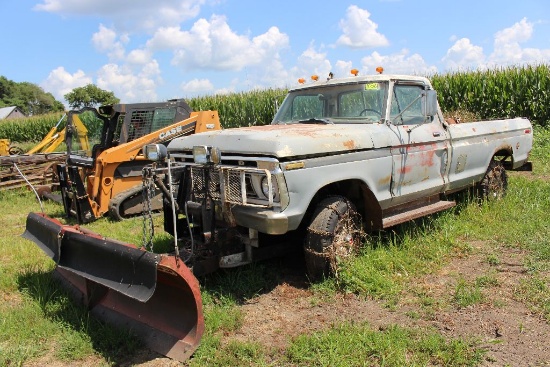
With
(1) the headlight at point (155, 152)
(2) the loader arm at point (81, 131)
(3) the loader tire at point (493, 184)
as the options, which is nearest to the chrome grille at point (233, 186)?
(1) the headlight at point (155, 152)

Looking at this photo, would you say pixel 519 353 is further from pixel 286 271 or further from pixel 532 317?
pixel 286 271

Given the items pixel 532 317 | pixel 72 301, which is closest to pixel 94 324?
pixel 72 301

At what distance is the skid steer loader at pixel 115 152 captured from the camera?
329 inches

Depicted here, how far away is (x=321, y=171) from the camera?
4.62 m

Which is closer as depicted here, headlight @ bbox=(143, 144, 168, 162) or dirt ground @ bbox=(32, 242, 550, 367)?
dirt ground @ bbox=(32, 242, 550, 367)

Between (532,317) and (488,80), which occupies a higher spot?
(488,80)

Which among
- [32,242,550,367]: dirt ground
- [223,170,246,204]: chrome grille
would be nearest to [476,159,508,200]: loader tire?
→ [32,242,550,367]: dirt ground

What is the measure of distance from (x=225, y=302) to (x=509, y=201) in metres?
4.78

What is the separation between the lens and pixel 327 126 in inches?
214

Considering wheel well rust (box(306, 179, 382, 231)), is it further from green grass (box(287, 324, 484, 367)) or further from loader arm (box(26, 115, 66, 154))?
loader arm (box(26, 115, 66, 154))

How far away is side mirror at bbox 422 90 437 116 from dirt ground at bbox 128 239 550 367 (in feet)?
6.30

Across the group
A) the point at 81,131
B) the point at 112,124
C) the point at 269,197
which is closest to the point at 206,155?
the point at 269,197

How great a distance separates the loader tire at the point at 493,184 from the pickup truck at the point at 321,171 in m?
0.60

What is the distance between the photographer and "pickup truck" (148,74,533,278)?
4.44m
